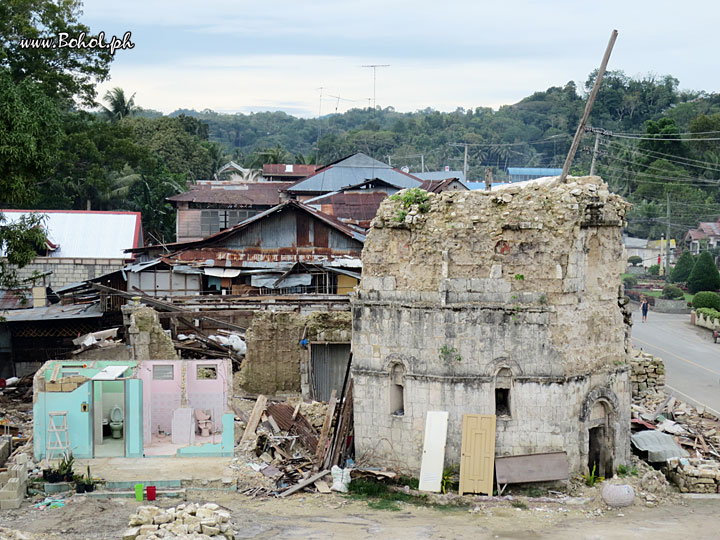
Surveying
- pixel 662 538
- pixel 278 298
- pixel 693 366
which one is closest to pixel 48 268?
pixel 278 298

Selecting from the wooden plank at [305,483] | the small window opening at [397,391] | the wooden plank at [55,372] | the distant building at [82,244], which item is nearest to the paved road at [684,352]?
the small window opening at [397,391]

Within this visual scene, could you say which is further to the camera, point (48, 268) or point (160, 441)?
point (48, 268)

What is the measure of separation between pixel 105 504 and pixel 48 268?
23132 millimetres

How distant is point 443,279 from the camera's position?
19.1 meters

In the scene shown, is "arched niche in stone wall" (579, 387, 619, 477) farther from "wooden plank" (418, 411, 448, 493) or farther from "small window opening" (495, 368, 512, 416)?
"wooden plank" (418, 411, 448, 493)

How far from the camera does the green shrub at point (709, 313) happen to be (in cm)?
4463

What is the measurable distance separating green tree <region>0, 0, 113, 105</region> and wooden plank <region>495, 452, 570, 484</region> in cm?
2492

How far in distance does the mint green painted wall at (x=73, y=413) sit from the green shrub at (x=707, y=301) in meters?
34.9

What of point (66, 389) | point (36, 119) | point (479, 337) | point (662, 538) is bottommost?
point (662, 538)

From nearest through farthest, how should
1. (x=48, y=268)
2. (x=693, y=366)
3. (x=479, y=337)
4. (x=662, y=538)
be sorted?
(x=662, y=538)
(x=479, y=337)
(x=693, y=366)
(x=48, y=268)

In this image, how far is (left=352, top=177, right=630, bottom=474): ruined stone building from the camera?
742 inches

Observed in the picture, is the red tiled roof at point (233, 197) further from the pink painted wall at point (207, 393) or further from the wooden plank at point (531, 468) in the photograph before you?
the wooden plank at point (531, 468)

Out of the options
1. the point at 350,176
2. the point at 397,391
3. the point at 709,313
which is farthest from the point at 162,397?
the point at 350,176

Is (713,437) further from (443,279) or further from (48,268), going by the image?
(48,268)
